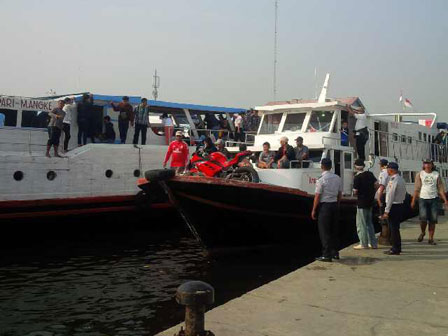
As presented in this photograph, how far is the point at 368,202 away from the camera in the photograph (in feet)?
29.2

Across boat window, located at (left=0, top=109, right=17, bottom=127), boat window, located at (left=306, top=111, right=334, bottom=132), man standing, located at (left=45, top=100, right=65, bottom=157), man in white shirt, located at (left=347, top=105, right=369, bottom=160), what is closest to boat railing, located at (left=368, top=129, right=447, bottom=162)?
man in white shirt, located at (left=347, top=105, right=369, bottom=160)

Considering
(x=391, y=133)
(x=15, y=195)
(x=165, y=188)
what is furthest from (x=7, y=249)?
(x=391, y=133)

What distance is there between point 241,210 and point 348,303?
5.23 meters

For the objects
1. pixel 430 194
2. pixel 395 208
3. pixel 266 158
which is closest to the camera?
pixel 395 208

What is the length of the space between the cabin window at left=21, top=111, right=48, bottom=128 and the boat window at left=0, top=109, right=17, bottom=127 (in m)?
0.26

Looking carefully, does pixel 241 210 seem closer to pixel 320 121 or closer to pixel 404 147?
pixel 320 121

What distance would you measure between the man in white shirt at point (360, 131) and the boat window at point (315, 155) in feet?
5.87

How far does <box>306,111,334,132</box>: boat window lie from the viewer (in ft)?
44.3

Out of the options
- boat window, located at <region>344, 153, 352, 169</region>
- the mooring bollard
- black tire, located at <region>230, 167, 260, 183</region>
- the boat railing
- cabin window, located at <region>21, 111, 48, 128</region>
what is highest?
cabin window, located at <region>21, 111, 48, 128</region>

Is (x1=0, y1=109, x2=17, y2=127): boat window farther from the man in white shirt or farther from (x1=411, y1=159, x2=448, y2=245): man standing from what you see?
(x1=411, y1=159, x2=448, y2=245): man standing

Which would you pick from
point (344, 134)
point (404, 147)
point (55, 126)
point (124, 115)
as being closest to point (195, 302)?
point (344, 134)

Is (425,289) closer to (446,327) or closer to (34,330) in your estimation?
(446,327)

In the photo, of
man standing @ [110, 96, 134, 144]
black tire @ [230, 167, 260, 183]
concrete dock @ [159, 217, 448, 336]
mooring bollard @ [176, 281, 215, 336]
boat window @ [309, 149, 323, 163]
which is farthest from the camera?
man standing @ [110, 96, 134, 144]

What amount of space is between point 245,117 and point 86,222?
377 inches
